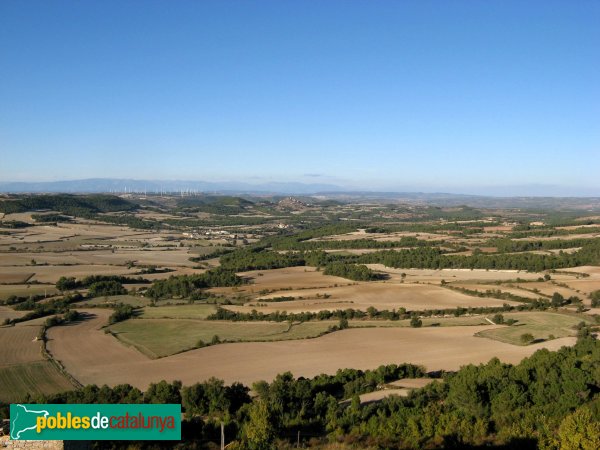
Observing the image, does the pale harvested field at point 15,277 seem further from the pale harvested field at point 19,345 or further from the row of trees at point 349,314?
the row of trees at point 349,314

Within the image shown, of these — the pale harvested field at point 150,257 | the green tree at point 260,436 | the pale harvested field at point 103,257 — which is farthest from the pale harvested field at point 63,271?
the green tree at point 260,436

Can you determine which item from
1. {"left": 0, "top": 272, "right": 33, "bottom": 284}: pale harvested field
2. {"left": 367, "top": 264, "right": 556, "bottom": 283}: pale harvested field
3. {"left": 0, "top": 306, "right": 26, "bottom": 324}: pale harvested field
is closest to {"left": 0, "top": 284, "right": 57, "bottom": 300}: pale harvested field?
{"left": 0, "top": 272, "right": 33, "bottom": 284}: pale harvested field

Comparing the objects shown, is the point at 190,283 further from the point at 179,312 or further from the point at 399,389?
the point at 399,389

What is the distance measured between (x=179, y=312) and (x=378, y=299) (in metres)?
18.1

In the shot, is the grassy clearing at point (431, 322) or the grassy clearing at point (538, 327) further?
the grassy clearing at point (431, 322)

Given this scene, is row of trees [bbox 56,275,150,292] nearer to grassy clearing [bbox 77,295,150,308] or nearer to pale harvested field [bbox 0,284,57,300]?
pale harvested field [bbox 0,284,57,300]

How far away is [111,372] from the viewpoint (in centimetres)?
2781

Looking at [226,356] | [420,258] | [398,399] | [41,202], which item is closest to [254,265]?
[420,258]

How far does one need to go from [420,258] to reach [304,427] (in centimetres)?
5221

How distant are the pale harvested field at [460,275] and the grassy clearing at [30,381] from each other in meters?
39.9

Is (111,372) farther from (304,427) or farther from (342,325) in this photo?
(342,325)

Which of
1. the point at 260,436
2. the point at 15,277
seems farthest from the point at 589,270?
the point at 15,277

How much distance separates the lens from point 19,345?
3228 centimetres

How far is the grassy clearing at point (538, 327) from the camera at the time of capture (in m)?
35.6
